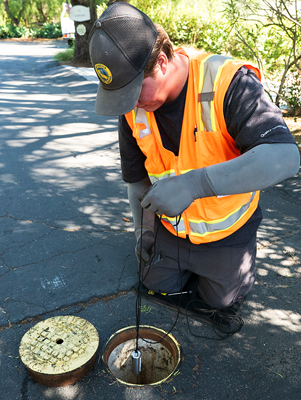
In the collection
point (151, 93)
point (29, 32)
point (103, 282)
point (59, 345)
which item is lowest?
point (29, 32)

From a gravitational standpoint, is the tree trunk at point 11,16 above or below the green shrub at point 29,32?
above

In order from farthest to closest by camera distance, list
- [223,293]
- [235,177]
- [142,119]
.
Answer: [223,293] < [142,119] < [235,177]

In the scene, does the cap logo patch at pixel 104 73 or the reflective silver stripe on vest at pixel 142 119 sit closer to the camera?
the cap logo patch at pixel 104 73

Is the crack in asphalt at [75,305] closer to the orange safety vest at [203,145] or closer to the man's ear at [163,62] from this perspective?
the orange safety vest at [203,145]

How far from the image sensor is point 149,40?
167cm

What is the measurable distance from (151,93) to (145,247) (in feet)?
3.81

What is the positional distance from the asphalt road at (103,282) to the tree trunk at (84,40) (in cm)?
896

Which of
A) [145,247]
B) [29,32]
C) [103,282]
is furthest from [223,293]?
[29,32]

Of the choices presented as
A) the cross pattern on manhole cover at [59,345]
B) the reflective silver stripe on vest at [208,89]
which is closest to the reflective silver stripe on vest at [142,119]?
the reflective silver stripe on vest at [208,89]

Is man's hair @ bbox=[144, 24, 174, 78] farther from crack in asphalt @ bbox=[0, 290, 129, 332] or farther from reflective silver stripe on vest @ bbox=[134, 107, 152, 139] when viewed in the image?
crack in asphalt @ bbox=[0, 290, 129, 332]

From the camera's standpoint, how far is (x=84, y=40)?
13.2 m

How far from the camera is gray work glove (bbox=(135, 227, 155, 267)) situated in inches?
98.1

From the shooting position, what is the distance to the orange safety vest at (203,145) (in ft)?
6.35

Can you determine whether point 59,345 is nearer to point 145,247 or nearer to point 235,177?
point 145,247
